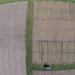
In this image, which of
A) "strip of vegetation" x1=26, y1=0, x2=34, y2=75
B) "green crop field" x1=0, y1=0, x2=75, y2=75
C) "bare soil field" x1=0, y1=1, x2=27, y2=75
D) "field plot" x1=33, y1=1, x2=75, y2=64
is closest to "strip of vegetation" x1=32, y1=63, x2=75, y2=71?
"green crop field" x1=0, y1=0, x2=75, y2=75

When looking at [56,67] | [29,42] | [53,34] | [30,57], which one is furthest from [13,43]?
[56,67]

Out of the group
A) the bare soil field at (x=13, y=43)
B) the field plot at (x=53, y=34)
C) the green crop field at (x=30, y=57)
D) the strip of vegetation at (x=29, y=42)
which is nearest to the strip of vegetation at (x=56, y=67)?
the green crop field at (x=30, y=57)

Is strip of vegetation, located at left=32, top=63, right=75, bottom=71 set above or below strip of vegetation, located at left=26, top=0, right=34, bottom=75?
below

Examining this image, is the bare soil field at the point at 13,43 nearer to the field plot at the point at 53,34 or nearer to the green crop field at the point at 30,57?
the green crop field at the point at 30,57

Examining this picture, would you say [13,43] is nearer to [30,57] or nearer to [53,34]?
[30,57]

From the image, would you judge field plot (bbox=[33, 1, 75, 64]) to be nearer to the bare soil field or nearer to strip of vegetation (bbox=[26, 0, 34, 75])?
strip of vegetation (bbox=[26, 0, 34, 75])
